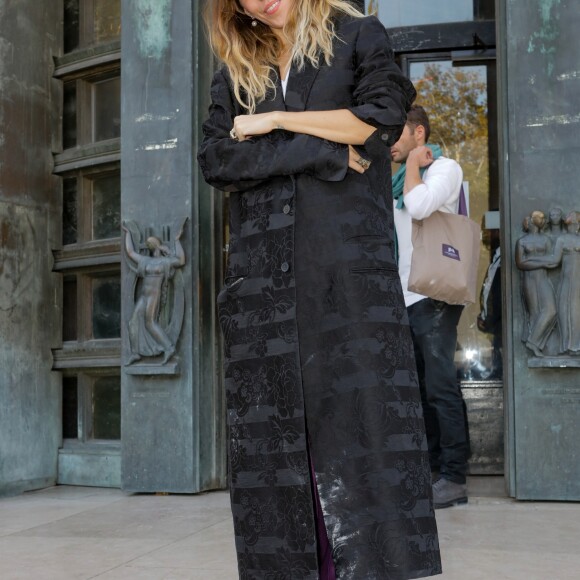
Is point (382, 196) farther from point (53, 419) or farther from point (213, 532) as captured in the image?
point (53, 419)

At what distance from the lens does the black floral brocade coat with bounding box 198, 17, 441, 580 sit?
230 cm

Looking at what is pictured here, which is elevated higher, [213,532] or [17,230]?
[17,230]

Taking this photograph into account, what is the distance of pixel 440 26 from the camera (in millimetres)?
5453

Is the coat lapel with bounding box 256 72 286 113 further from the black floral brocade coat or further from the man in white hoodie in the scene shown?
the man in white hoodie

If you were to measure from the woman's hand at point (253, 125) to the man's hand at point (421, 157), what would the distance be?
7.25ft

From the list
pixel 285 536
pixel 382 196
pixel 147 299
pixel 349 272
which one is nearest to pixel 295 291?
pixel 349 272

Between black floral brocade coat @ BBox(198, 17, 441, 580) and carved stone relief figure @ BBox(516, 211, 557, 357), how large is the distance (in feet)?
7.61

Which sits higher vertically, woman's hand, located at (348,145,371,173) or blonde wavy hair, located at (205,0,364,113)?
blonde wavy hair, located at (205,0,364,113)

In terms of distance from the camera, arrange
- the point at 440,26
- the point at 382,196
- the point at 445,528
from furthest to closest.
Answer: the point at 440,26 → the point at 445,528 → the point at 382,196

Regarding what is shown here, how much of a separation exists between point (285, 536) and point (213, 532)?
178 centimetres

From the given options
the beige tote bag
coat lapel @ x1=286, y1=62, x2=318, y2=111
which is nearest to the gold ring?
coat lapel @ x1=286, y1=62, x2=318, y2=111

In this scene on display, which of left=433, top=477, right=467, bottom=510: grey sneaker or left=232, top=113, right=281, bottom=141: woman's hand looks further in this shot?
left=433, top=477, right=467, bottom=510: grey sneaker

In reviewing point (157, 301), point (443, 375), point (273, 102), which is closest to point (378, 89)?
point (273, 102)

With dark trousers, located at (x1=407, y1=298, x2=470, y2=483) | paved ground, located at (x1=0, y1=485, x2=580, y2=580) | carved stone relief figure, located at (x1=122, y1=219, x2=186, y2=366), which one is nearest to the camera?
paved ground, located at (x1=0, y1=485, x2=580, y2=580)
